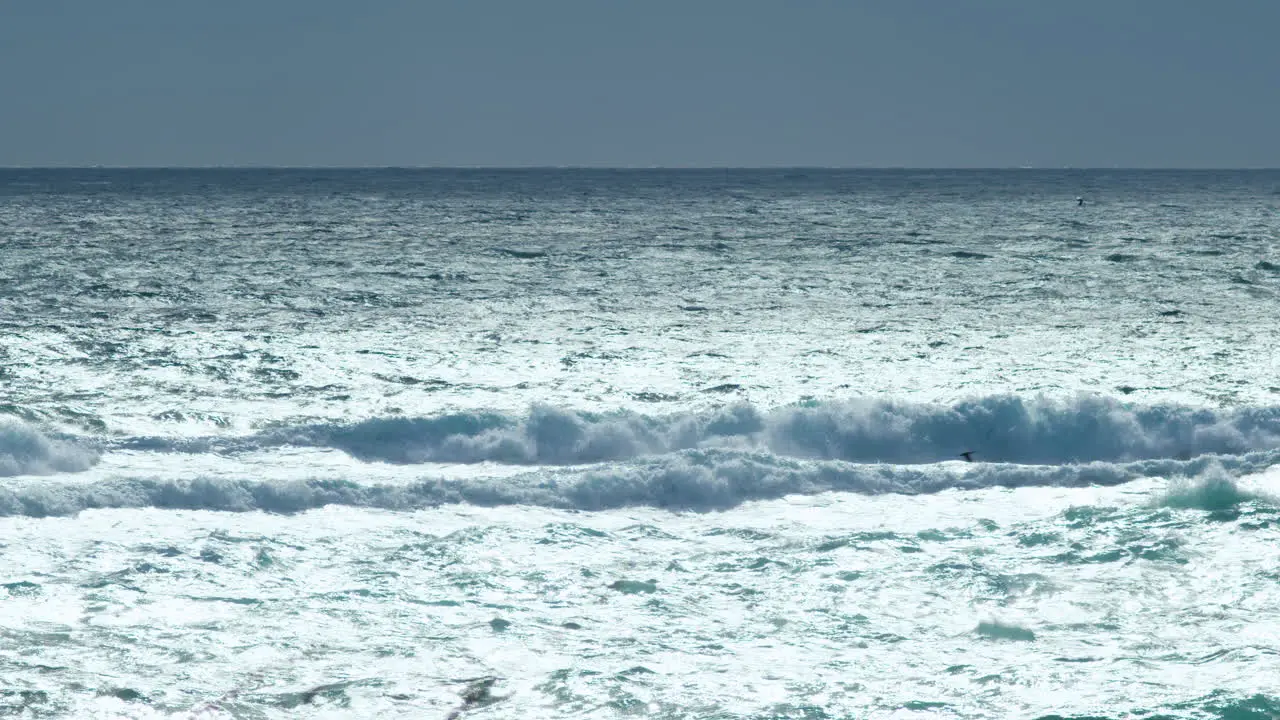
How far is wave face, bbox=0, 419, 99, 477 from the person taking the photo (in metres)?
14.7

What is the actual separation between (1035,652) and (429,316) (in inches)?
872

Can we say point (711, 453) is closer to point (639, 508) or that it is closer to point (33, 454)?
point (639, 508)

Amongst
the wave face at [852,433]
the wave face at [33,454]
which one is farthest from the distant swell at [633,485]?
the wave face at [852,433]

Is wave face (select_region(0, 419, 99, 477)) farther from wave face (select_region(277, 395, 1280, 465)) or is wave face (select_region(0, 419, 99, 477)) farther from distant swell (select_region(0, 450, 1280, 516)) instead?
wave face (select_region(277, 395, 1280, 465))

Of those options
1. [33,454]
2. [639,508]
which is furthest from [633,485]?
[33,454]

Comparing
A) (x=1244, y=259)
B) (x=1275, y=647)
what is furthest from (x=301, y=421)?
(x=1244, y=259)

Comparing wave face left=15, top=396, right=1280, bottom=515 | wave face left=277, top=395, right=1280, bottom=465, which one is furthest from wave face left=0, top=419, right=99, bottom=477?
wave face left=277, top=395, right=1280, bottom=465

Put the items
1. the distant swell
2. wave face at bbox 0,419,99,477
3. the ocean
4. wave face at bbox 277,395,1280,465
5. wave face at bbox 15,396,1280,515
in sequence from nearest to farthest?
the ocean
the distant swell
wave face at bbox 15,396,1280,515
wave face at bbox 0,419,99,477
wave face at bbox 277,395,1280,465

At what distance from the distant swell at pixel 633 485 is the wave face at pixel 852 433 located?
0.95m

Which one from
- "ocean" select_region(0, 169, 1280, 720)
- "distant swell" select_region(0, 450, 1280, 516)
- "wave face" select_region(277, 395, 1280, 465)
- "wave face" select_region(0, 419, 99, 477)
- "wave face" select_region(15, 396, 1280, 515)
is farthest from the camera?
"wave face" select_region(277, 395, 1280, 465)

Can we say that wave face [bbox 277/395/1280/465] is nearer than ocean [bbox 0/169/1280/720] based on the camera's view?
No

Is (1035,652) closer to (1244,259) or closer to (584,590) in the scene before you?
(584,590)

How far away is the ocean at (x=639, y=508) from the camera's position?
9.05m

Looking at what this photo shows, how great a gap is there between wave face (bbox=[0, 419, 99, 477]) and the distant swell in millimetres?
738
